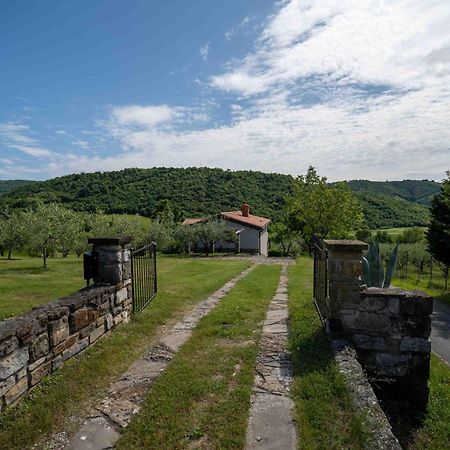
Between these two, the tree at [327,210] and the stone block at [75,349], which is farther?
the tree at [327,210]

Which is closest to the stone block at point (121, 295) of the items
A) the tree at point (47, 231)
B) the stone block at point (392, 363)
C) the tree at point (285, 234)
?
the stone block at point (392, 363)

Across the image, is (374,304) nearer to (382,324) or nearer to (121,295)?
(382,324)

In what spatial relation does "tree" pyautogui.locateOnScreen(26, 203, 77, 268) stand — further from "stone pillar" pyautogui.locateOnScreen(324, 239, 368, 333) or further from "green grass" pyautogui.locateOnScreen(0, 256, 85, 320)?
"stone pillar" pyautogui.locateOnScreen(324, 239, 368, 333)

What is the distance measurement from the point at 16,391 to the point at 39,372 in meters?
0.44

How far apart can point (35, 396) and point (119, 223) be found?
872 inches

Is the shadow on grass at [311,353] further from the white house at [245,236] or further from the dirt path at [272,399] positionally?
the white house at [245,236]

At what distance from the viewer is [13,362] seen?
154 inches

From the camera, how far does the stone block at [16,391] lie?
3830mm

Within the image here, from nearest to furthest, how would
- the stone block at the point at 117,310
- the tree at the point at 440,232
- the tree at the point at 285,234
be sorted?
the stone block at the point at 117,310
the tree at the point at 440,232
the tree at the point at 285,234

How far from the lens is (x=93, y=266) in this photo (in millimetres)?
6793

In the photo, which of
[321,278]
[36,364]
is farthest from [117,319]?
[321,278]

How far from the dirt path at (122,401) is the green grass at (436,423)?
370cm

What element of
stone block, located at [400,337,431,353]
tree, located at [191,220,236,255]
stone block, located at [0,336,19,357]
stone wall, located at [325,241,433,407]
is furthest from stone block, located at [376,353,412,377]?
tree, located at [191,220,236,255]

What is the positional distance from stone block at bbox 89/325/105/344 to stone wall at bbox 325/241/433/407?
3.85 m
